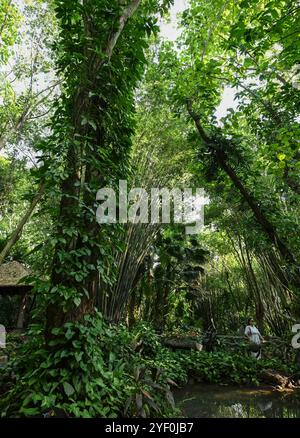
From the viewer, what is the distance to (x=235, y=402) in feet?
11.6

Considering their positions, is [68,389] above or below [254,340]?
above

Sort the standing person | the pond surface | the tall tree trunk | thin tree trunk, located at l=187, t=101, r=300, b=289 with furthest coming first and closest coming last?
the standing person → thin tree trunk, located at l=187, t=101, r=300, b=289 → the pond surface → the tall tree trunk

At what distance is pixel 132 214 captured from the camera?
4.16 metres

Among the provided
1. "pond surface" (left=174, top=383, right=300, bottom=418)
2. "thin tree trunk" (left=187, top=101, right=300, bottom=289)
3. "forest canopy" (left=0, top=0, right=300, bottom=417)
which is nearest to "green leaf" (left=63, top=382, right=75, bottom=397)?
"forest canopy" (left=0, top=0, right=300, bottom=417)

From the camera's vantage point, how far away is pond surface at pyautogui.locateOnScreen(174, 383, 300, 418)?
307 centimetres

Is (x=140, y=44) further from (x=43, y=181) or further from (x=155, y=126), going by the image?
(x=155, y=126)

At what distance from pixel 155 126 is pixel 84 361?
394cm

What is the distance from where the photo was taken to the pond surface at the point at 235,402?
3072 mm

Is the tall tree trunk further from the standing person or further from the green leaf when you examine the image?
the standing person

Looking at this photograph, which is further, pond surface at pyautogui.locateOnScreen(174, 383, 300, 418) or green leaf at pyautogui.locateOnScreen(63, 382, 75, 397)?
pond surface at pyautogui.locateOnScreen(174, 383, 300, 418)

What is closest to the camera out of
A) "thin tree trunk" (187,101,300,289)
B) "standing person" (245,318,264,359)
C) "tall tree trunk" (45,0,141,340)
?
"tall tree trunk" (45,0,141,340)

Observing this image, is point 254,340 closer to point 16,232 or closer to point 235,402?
point 235,402

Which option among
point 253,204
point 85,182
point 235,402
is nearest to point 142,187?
point 253,204
